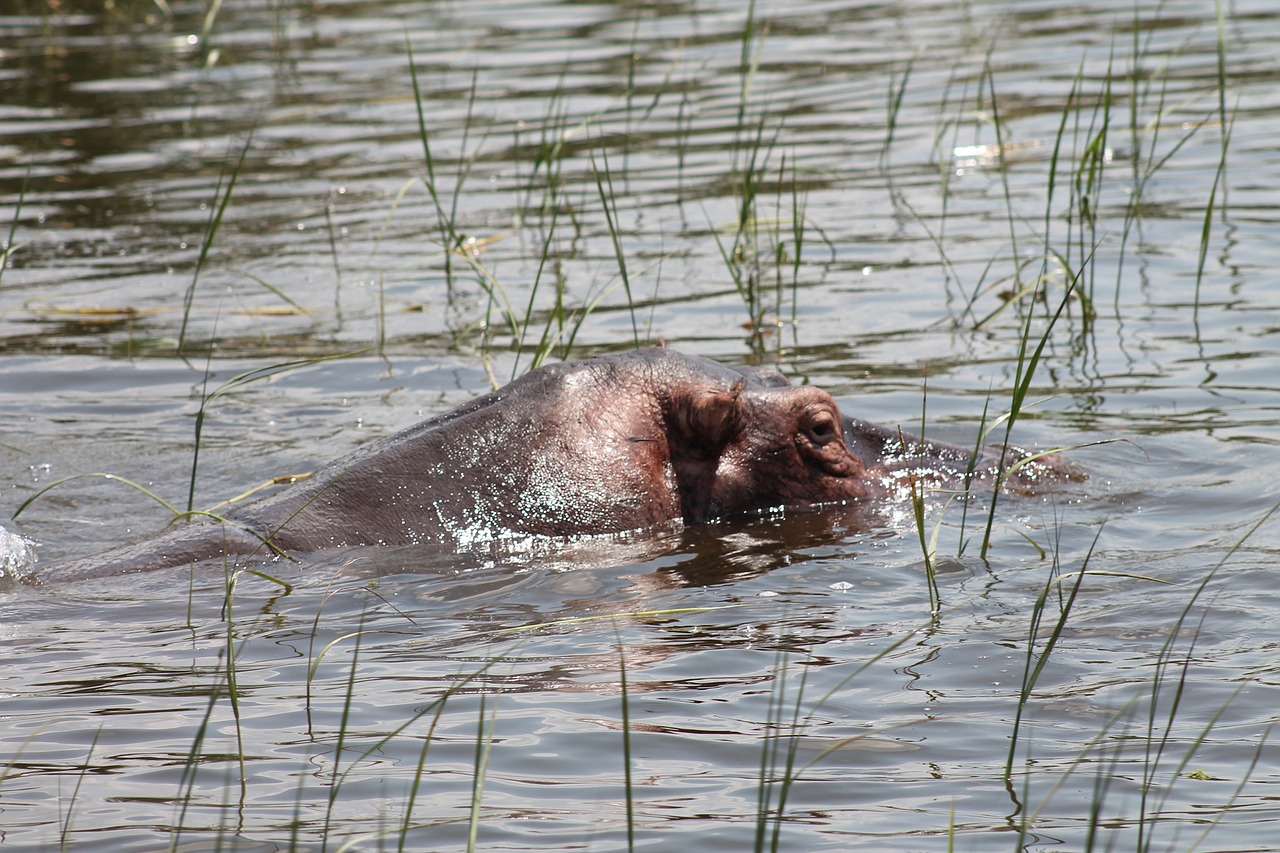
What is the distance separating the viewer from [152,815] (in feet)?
10.7

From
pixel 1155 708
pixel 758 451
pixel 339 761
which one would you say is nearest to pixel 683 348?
pixel 758 451

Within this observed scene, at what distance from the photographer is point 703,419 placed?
5234 millimetres

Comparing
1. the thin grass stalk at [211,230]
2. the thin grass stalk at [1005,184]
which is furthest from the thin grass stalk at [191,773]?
the thin grass stalk at [1005,184]

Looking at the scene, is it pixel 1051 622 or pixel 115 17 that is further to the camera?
pixel 115 17

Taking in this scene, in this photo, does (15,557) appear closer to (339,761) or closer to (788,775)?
(339,761)

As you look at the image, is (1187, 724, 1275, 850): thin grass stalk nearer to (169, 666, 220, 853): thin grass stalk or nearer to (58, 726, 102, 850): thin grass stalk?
(169, 666, 220, 853): thin grass stalk

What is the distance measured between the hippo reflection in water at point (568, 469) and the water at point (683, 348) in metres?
0.13

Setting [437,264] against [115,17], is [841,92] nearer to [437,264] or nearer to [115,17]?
[437,264]

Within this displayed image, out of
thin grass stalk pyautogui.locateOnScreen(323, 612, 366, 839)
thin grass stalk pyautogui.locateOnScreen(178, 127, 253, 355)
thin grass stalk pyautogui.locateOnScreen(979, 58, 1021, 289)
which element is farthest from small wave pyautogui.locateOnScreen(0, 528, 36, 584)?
thin grass stalk pyautogui.locateOnScreen(979, 58, 1021, 289)

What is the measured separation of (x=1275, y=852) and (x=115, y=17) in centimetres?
1758

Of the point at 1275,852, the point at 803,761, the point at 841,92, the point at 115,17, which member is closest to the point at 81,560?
the point at 803,761

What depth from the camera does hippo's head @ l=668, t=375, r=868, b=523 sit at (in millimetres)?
5320

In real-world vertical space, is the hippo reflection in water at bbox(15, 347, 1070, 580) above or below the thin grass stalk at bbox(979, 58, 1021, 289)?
below

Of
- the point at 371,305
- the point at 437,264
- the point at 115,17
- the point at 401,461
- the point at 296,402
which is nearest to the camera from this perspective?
the point at 401,461
